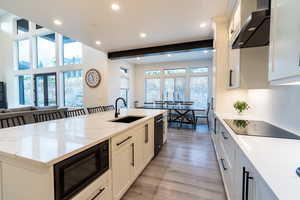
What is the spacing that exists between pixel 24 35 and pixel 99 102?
569cm

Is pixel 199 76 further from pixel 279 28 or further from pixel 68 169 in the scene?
pixel 68 169

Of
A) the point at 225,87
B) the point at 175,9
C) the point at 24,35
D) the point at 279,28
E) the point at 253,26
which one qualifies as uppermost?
the point at 24,35

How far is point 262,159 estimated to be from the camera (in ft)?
2.75

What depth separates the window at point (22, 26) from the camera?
706 centimetres

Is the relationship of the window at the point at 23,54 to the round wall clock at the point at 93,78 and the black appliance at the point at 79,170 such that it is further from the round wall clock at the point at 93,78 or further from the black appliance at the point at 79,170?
the black appliance at the point at 79,170

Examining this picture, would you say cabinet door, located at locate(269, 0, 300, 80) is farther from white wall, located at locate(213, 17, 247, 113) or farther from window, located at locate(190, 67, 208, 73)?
window, located at locate(190, 67, 208, 73)

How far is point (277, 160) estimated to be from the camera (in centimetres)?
83

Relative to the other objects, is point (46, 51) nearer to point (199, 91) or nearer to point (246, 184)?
point (199, 91)

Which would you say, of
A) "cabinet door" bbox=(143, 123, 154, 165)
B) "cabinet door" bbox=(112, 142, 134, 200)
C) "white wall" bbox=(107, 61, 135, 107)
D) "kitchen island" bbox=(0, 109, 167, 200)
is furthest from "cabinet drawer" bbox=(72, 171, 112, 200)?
"white wall" bbox=(107, 61, 135, 107)

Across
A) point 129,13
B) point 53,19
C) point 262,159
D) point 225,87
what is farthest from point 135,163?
point 53,19

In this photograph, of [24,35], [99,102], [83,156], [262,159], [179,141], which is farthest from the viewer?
[24,35]

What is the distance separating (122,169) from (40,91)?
24.2 ft

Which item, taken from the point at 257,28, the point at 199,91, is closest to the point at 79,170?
the point at 257,28

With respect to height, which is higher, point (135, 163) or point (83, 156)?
point (83, 156)
